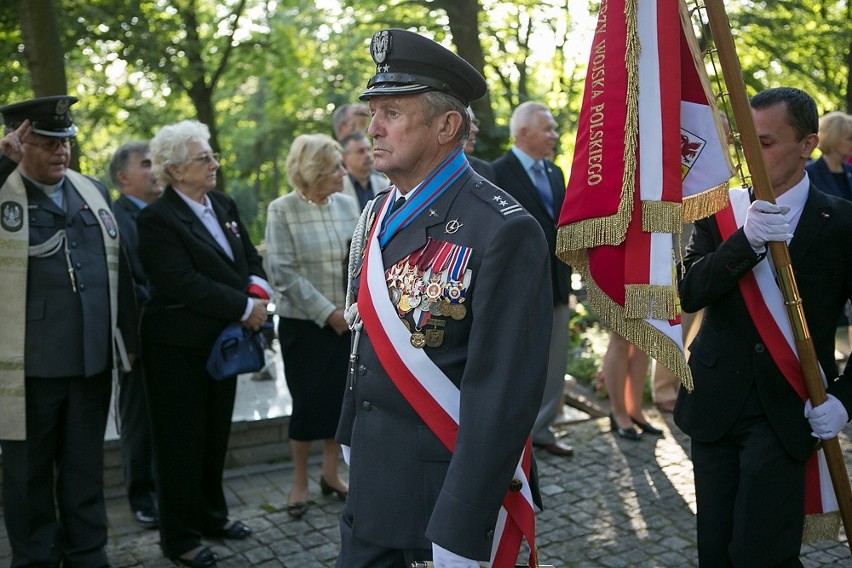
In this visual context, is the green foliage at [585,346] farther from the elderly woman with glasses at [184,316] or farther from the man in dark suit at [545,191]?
the elderly woman with glasses at [184,316]

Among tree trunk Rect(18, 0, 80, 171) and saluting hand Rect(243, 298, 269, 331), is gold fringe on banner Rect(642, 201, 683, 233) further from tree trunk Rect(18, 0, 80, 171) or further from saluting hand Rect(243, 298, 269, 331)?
tree trunk Rect(18, 0, 80, 171)

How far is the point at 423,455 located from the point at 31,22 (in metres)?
5.55

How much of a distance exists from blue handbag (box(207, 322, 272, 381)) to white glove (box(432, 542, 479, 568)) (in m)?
2.51

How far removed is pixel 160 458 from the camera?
4.73m

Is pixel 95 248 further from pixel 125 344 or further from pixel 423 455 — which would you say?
pixel 423 455

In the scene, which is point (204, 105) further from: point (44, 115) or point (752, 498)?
point (752, 498)

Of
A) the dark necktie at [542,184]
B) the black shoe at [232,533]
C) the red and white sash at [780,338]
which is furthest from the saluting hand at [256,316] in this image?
the red and white sash at [780,338]

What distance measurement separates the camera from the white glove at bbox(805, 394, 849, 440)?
3152 millimetres

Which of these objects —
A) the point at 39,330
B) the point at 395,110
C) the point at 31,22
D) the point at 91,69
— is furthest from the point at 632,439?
the point at 91,69

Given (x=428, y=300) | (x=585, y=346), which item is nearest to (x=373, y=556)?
(x=428, y=300)

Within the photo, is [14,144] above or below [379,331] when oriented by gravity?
above

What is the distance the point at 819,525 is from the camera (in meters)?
3.41

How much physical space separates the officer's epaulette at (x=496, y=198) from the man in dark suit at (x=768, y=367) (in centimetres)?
104

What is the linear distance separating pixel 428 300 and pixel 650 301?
97cm
